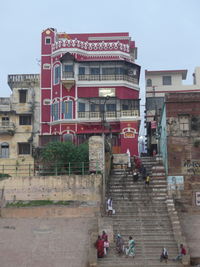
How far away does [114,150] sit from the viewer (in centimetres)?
4088

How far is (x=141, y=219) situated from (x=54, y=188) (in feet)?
21.5

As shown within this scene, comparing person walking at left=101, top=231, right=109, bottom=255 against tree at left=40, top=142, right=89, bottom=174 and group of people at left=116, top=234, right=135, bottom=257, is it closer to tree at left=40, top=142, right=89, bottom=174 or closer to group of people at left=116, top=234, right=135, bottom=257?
group of people at left=116, top=234, right=135, bottom=257

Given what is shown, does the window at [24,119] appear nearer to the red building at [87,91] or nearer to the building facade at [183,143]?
the red building at [87,91]

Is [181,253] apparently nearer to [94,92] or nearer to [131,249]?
[131,249]

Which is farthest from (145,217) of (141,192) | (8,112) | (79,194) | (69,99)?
(8,112)

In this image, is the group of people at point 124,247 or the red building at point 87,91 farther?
the red building at point 87,91

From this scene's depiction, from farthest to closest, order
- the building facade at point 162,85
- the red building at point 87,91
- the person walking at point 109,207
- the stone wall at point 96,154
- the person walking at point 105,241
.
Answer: the building facade at point 162,85, the red building at point 87,91, the stone wall at point 96,154, the person walking at point 109,207, the person walking at point 105,241

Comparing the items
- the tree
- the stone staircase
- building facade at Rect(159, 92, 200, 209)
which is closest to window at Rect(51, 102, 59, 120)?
the tree

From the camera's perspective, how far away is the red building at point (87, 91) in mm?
41562

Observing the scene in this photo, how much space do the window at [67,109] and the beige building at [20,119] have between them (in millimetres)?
3252

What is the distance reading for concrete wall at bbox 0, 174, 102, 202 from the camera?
2670 cm

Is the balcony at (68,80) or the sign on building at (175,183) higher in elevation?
the balcony at (68,80)

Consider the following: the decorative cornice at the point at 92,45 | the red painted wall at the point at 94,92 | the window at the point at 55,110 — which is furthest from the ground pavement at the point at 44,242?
the decorative cornice at the point at 92,45

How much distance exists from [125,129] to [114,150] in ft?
7.95
